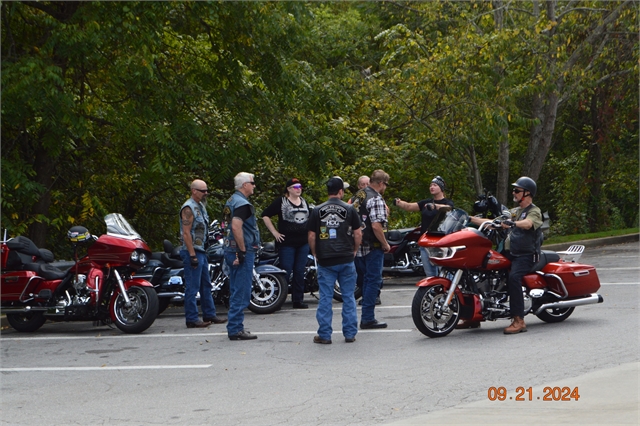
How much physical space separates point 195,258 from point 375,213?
2.42 metres

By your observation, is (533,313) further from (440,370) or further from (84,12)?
(84,12)

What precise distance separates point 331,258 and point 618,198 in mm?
26211

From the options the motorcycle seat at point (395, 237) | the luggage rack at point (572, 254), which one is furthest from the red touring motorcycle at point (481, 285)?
the motorcycle seat at point (395, 237)

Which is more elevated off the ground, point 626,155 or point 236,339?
point 626,155

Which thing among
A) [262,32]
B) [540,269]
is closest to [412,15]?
[262,32]

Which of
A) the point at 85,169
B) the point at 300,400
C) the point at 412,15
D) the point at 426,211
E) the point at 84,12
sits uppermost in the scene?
the point at 412,15

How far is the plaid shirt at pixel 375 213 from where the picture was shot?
1150 cm

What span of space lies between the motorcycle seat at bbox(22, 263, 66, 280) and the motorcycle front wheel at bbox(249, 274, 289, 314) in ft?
8.67

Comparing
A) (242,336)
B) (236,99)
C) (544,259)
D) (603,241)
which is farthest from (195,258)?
(603,241)

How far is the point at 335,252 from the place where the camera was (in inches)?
412

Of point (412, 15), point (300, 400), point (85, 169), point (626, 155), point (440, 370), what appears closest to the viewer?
point (300, 400)

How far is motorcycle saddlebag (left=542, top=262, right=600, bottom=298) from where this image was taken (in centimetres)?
1094

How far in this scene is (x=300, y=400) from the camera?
25.2ft

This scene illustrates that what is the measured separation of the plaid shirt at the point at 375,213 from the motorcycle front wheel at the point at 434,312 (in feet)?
3.90
